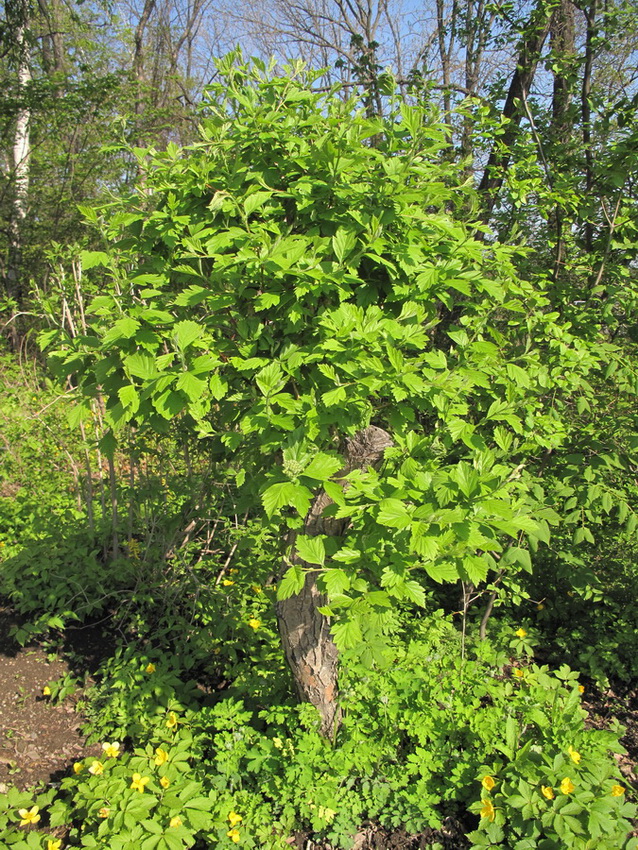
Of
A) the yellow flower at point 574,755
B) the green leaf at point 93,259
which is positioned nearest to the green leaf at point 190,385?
the green leaf at point 93,259

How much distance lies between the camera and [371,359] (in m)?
1.55

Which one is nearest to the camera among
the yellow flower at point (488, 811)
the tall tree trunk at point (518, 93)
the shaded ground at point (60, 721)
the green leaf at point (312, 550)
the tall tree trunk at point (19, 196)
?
the green leaf at point (312, 550)

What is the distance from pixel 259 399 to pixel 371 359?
328mm

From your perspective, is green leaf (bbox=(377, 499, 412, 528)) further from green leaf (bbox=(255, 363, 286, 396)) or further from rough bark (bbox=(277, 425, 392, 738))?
rough bark (bbox=(277, 425, 392, 738))

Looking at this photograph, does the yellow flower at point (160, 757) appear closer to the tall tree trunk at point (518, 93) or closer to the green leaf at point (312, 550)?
the green leaf at point (312, 550)

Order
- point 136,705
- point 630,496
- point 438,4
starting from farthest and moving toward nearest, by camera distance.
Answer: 1. point 438,4
2. point 630,496
3. point 136,705

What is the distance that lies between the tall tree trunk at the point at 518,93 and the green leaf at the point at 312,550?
196 centimetres

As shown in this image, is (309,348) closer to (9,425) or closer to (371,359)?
(371,359)

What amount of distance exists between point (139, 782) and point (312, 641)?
2.50ft

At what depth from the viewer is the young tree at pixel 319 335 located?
59.8 inches

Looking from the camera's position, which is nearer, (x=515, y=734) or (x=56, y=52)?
(x=515, y=734)

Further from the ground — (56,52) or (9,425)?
(56,52)

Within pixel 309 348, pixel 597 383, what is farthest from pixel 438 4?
pixel 309 348

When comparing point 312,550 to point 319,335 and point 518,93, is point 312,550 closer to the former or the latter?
point 319,335
